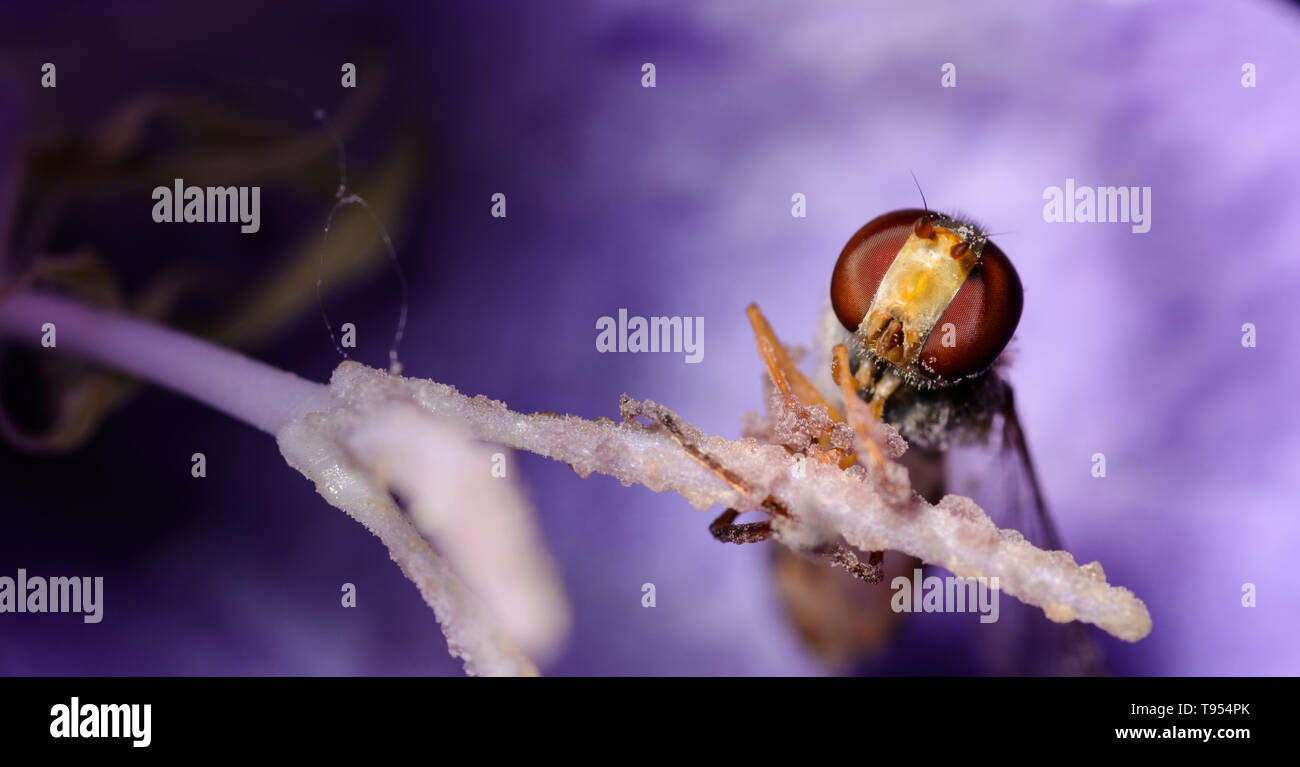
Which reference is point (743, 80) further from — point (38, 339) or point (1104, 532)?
point (38, 339)

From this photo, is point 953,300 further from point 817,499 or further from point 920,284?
point 817,499

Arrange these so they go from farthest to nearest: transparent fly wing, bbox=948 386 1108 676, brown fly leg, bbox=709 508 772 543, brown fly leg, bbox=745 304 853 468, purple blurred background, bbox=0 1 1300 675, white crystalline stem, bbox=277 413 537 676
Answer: purple blurred background, bbox=0 1 1300 675, transparent fly wing, bbox=948 386 1108 676, brown fly leg, bbox=745 304 853 468, brown fly leg, bbox=709 508 772 543, white crystalline stem, bbox=277 413 537 676

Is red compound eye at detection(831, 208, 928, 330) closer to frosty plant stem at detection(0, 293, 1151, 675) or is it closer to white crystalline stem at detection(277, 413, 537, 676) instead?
frosty plant stem at detection(0, 293, 1151, 675)

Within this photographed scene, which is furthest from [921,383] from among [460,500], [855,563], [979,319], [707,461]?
[460,500]

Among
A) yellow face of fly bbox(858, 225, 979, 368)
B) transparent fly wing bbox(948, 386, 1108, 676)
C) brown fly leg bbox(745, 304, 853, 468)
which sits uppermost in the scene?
yellow face of fly bbox(858, 225, 979, 368)

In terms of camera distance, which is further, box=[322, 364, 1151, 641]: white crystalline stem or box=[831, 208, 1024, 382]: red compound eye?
box=[831, 208, 1024, 382]: red compound eye

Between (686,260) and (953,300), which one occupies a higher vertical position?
(686,260)

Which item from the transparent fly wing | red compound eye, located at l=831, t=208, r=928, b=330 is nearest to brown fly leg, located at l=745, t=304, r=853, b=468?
red compound eye, located at l=831, t=208, r=928, b=330

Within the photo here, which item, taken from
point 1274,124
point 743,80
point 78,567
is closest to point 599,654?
point 78,567
